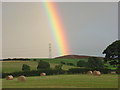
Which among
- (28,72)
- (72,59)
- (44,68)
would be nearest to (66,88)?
(28,72)

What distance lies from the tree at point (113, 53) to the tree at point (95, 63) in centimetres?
439

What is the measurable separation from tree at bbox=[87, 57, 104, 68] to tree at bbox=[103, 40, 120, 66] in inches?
173

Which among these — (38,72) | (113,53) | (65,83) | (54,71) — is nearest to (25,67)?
(38,72)

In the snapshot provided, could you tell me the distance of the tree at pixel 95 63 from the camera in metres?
35.1

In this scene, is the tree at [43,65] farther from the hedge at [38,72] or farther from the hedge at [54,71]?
the hedge at [54,71]

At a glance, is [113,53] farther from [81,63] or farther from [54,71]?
[54,71]

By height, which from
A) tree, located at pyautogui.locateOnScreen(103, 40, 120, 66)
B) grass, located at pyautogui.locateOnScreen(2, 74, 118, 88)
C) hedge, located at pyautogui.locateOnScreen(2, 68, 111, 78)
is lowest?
hedge, located at pyautogui.locateOnScreen(2, 68, 111, 78)

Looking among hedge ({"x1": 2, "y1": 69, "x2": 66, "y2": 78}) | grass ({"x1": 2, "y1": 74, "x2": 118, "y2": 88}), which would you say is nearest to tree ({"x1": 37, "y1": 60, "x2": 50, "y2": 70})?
hedge ({"x1": 2, "y1": 69, "x2": 66, "y2": 78})

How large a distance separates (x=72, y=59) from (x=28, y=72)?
37.9 feet

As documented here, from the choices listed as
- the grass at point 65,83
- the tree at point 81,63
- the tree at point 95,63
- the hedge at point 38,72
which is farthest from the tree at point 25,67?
the grass at point 65,83

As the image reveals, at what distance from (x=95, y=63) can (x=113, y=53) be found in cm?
610

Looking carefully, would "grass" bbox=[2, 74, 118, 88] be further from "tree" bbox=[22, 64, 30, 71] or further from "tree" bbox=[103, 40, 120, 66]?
"tree" bbox=[22, 64, 30, 71]

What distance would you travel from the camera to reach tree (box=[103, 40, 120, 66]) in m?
29.7

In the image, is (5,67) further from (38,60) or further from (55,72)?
(55,72)
